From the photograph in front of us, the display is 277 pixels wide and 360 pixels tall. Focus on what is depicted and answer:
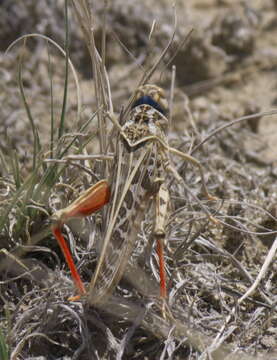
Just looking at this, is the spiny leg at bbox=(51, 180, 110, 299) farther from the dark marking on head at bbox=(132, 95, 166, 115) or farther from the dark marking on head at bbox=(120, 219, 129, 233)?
the dark marking on head at bbox=(132, 95, 166, 115)

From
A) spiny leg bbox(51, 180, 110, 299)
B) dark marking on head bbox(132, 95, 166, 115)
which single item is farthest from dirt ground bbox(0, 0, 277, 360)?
spiny leg bbox(51, 180, 110, 299)

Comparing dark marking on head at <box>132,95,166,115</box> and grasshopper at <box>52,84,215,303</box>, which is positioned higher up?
dark marking on head at <box>132,95,166,115</box>

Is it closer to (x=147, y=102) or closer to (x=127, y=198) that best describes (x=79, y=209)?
(x=127, y=198)

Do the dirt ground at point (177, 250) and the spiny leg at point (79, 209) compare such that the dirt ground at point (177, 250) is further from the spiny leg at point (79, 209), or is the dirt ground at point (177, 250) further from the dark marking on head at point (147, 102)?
the spiny leg at point (79, 209)

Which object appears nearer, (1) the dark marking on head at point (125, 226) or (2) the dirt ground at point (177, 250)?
(1) the dark marking on head at point (125, 226)

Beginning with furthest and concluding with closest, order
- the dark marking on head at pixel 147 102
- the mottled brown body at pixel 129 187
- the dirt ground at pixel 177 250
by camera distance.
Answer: the dark marking on head at pixel 147 102, the dirt ground at pixel 177 250, the mottled brown body at pixel 129 187

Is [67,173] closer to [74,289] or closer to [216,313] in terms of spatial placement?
[74,289]

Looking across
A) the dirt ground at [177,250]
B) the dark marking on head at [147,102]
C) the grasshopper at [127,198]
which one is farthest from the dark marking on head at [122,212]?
the dark marking on head at [147,102]

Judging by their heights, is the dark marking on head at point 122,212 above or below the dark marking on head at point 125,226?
above
